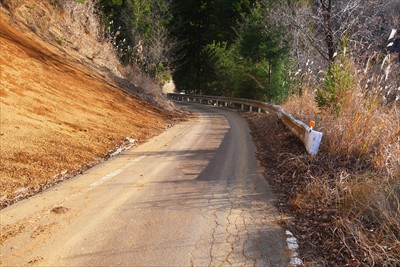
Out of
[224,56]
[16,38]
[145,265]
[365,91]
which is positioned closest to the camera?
[145,265]

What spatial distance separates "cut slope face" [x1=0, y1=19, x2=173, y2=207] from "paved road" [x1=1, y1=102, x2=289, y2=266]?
849mm

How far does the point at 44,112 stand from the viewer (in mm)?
10406

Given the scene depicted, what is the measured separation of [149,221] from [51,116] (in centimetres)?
642

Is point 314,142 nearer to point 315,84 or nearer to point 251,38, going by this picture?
point 315,84

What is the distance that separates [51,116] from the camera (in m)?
10.4

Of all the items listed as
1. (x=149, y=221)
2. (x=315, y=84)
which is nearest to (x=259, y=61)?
(x=315, y=84)

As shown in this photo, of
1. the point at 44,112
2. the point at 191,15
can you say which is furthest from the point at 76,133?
the point at 191,15

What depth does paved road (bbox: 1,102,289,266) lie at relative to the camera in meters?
4.21

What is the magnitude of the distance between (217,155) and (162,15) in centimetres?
3206

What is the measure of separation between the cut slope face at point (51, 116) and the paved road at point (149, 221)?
2.79ft

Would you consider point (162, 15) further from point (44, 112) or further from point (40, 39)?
point (44, 112)

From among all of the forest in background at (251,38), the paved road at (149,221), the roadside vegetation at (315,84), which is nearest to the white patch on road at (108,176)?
the paved road at (149,221)

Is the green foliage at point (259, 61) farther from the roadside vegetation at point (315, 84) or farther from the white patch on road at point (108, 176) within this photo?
the white patch on road at point (108, 176)

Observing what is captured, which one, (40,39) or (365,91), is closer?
(365,91)
